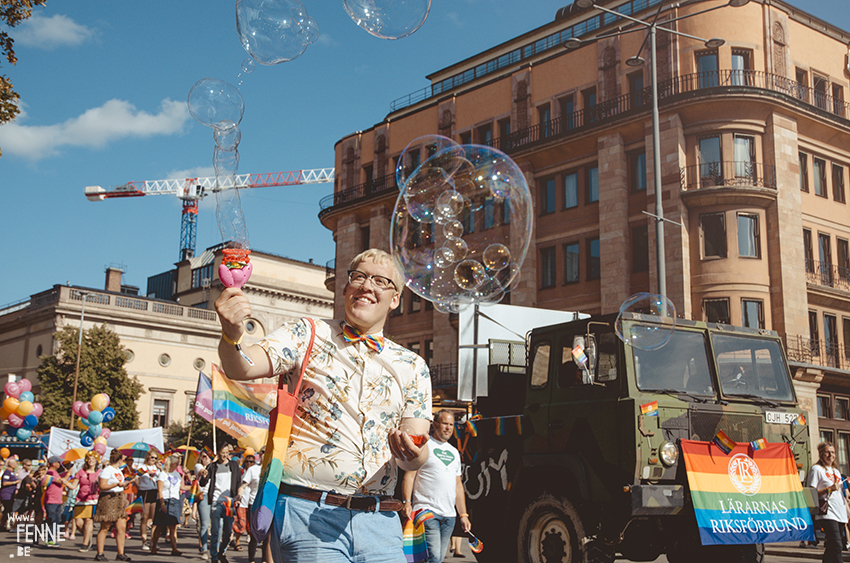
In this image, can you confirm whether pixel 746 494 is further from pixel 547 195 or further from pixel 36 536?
pixel 547 195

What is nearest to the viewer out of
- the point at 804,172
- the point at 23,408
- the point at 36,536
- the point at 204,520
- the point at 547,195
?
the point at 204,520

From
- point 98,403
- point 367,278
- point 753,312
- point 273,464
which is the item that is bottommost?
point 273,464

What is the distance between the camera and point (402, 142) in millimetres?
44406

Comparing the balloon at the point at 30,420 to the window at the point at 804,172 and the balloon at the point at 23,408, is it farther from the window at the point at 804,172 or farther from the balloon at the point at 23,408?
the window at the point at 804,172

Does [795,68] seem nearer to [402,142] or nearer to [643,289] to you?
[643,289]

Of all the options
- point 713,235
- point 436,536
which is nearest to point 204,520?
point 436,536

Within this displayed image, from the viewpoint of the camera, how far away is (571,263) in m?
35.1

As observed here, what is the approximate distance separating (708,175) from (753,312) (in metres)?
5.46

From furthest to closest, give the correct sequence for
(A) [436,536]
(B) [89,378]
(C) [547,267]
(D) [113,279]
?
(D) [113,279]
(B) [89,378]
(C) [547,267]
(A) [436,536]

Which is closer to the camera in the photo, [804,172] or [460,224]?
[460,224]

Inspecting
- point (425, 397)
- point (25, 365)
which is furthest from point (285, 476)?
point (25, 365)

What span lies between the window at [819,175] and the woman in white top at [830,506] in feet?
81.5

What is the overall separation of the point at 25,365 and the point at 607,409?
213 ft

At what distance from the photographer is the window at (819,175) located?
32.9m
